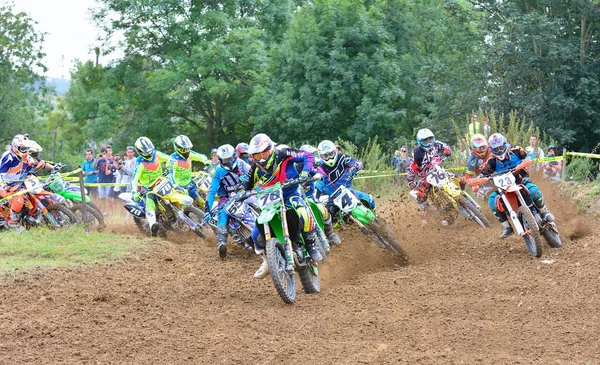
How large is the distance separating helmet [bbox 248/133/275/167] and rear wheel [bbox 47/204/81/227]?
718cm

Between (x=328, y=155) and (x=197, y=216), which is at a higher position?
(x=328, y=155)

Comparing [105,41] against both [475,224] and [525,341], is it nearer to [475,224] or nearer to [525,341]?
[475,224]

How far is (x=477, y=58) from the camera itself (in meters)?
28.7

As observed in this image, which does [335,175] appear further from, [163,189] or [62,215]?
[62,215]

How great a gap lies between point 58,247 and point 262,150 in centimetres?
572

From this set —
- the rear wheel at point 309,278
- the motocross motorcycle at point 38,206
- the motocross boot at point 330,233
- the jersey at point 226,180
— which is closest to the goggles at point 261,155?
the rear wheel at point 309,278

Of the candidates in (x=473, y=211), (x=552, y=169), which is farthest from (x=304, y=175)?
(x=552, y=169)

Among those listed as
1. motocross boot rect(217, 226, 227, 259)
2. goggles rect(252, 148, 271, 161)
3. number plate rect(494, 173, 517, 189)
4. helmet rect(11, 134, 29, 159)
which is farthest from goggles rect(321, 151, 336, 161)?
helmet rect(11, 134, 29, 159)

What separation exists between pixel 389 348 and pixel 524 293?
2.70 meters

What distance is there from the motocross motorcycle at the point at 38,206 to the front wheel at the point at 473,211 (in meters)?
7.18

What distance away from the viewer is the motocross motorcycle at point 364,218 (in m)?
12.8

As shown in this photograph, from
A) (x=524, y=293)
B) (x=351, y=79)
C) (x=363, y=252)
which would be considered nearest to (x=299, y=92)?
(x=351, y=79)

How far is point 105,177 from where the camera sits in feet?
78.5

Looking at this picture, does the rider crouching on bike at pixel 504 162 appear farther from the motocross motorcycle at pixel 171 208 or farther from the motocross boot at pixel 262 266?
the motocross motorcycle at pixel 171 208
